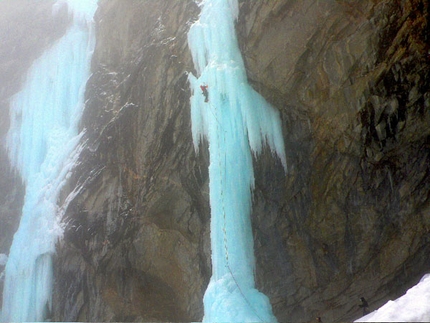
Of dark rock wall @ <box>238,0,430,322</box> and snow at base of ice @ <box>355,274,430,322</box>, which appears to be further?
dark rock wall @ <box>238,0,430,322</box>

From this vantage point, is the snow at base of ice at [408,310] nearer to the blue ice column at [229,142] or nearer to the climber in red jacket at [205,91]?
the blue ice column at [229,142]

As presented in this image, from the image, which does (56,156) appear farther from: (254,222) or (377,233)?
Answer: (377,233)

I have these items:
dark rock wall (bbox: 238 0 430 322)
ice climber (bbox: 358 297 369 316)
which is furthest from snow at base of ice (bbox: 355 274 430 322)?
dark rock wall (bbox: 238 0 430 322)

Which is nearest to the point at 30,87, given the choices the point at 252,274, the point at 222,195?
the point at 222,195

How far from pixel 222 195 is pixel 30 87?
9.73m

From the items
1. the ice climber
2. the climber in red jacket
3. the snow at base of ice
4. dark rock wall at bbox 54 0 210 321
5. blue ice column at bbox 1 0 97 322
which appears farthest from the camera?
blue ice column at bbox 1 0 97 322

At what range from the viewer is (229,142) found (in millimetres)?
10008

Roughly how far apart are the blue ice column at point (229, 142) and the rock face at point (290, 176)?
1.09ft

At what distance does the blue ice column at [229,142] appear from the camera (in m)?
9.38

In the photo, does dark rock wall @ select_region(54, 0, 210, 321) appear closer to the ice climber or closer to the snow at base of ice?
the ice climber

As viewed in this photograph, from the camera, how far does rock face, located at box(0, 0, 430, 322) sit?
9.40 m

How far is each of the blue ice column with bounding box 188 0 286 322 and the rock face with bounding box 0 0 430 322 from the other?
334 mm

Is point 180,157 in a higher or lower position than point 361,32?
lower

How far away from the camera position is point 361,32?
30.3 ft
